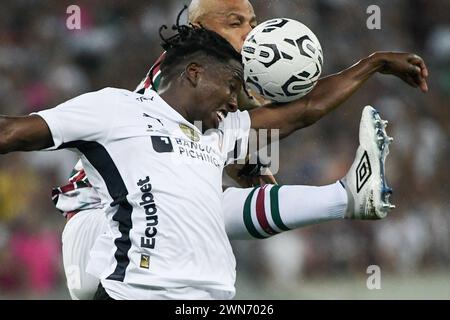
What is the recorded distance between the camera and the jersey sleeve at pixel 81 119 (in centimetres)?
374

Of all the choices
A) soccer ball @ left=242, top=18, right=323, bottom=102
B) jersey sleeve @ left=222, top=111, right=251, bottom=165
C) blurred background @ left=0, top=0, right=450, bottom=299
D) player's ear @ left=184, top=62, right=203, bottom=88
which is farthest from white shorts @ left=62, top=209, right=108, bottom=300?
blurred background @ left=0, top=0, right=450, bottom=299

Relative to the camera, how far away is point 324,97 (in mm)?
4562

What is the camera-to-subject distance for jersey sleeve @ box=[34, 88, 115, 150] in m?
3.74

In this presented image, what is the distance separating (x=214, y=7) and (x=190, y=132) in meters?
1.06

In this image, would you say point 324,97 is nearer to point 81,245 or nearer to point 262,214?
point 262,214

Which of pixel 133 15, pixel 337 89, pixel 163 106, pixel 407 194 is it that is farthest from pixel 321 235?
pixel 163 106

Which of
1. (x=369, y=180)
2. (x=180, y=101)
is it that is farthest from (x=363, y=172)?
(x=180, y=101)

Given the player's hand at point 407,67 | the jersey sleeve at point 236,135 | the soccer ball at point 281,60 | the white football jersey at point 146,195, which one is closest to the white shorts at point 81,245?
the white football jersey at point 146,195

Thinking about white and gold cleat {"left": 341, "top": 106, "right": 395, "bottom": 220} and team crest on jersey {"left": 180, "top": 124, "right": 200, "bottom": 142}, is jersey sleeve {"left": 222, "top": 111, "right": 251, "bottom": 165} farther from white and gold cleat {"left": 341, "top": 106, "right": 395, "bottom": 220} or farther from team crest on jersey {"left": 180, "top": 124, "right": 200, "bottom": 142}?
white and gold cleat {"left": 341, "top": 106, "right": 395, "bottom": 220}

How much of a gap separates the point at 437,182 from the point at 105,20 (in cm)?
305

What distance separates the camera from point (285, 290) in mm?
7277

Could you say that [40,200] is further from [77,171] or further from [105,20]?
[77,171]

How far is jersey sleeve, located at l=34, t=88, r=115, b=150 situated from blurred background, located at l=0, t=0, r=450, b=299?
10.5ft

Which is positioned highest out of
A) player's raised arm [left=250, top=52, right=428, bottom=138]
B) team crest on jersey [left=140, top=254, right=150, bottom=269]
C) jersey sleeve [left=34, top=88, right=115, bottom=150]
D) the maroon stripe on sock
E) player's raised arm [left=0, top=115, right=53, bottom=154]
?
player's raised arm [left=250, top=52, right=428, bottom=138]
